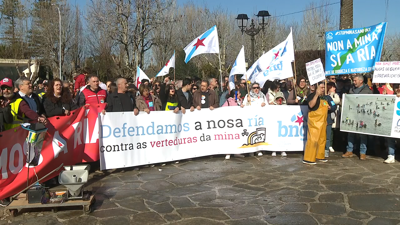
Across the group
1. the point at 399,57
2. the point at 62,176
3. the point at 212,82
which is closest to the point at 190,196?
the point at 62,176

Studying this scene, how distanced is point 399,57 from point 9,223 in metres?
37.3

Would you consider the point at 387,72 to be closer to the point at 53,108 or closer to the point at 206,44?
the point at 206,44

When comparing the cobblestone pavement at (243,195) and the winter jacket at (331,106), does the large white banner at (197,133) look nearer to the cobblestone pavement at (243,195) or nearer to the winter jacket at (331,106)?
the cobblestone pavement at (243,195)

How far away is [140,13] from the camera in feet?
84.5

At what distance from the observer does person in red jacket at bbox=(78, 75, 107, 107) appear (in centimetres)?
807

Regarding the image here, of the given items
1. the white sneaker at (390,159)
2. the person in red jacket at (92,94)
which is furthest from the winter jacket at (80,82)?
the white sneaker at (390,159)

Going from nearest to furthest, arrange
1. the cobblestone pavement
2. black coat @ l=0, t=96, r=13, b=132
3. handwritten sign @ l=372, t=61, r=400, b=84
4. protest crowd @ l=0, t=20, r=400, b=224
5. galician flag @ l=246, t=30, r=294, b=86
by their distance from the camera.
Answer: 1. the cobblestone pavement
2. black coat @ l=0, t=96, r=13, b=132
3. protest crowd @ l=0, t=20, r=400, b=224
4. handwritten sign @ l=372, t=61, r=400, b=84
5. galician flag @ l=246, t=30, r=294, b=86

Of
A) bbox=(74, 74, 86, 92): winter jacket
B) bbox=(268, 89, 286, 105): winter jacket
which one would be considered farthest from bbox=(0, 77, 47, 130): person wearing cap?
bbox=(268, 89, 286, 105): winter jacket

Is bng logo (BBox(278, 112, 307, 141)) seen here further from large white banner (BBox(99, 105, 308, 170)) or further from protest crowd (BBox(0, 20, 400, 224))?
protest crowd (BBox(0, 20, 400, 224))

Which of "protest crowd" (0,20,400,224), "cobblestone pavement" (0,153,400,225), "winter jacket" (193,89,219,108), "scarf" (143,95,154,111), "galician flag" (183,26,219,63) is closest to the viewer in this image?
"cobblestone pavement" (0,153,400,225)

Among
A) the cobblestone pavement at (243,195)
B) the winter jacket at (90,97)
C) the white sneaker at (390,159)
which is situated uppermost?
the winter jacket at (90,97)

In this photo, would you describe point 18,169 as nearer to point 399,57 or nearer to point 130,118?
point 130,118

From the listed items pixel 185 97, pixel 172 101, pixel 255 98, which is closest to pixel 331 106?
pixel 255 98

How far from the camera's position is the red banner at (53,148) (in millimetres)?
6047
